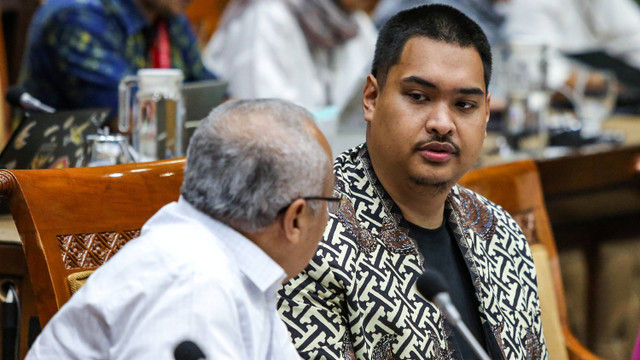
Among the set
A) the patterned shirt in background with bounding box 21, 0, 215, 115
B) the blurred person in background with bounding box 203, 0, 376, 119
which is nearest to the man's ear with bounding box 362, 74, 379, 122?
the patterned shirt in background with bounding box 21, 0, 215, 115

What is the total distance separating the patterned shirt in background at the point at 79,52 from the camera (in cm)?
284

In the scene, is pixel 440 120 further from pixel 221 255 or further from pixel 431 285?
pixel 221 255

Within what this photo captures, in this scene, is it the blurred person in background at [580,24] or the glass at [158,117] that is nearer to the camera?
the glass at [158,117]

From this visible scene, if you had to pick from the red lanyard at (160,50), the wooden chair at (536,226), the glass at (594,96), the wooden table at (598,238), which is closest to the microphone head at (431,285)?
the wooden chair at (536,226)

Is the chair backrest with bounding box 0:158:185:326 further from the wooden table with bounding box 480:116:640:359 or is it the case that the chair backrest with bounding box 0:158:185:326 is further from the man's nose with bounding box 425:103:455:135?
the wooden table with bounding box 480:116:640:359

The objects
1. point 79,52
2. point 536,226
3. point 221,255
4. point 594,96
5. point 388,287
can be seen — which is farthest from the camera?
point 594,96

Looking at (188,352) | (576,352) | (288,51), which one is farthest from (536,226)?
(288,51)

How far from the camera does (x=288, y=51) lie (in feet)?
13.8

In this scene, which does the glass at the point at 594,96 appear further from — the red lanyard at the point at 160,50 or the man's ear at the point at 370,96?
the man's ear at the point at 370,96

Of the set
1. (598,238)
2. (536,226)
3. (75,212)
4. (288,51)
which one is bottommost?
(598,238)

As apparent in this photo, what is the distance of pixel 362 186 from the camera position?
1.56 m

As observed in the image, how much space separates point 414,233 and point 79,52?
1.66m

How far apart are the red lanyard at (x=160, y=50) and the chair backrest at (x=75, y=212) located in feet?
5.04

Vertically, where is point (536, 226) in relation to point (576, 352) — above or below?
above
